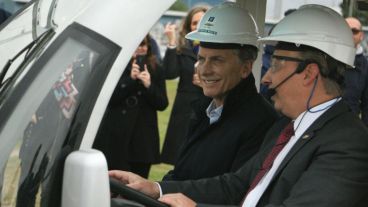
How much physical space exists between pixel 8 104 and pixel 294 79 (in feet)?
3.79

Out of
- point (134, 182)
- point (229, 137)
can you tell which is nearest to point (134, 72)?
point (229, 137)

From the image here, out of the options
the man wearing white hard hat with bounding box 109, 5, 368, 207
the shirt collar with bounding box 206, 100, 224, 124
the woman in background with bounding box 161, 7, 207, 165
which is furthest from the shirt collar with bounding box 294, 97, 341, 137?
the woman in background with bounding box 161, 7, 207, 165

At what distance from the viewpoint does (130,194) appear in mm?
2549

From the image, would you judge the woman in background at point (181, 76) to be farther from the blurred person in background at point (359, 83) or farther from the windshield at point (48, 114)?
the windshield at point (48, 114)

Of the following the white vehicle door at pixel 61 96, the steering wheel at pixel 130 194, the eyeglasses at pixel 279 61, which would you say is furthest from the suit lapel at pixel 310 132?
the white vehicle door at pixel 61 96

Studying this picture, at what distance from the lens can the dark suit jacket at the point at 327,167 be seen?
2.56 m

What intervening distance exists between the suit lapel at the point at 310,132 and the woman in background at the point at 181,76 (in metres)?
3.66

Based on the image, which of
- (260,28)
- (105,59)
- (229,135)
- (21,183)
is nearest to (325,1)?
(260,28)

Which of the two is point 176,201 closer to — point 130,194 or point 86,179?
point 130,194

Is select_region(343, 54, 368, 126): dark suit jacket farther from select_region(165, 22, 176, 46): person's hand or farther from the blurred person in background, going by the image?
select_region(165, 22, 176, 46): person's hand

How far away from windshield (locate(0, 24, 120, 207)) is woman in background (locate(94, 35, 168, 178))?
4.01m

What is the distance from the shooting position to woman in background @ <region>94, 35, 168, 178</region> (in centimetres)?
621

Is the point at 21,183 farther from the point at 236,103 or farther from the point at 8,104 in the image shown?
the point at 236,103

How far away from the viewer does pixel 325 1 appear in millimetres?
3648
